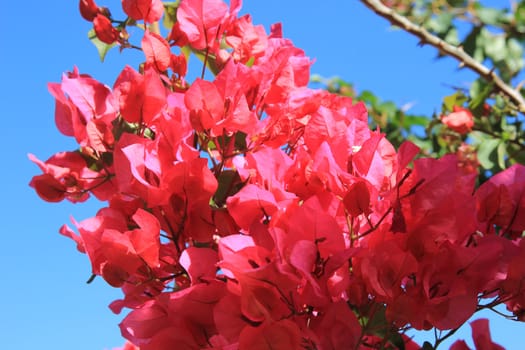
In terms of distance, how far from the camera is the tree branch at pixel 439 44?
1.38 meters

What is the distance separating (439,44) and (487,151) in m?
0.40

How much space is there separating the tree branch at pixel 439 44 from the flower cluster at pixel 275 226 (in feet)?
2.56

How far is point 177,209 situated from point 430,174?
234 millimetres

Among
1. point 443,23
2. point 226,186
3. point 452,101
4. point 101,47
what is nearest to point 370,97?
point 443,23

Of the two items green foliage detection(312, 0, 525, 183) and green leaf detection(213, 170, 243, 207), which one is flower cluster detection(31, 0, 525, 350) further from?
green foliage detection(312, 0, 525, 183)

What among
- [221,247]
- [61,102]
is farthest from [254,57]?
[221,247]

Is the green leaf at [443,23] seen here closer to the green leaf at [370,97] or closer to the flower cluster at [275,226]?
the green leaf at [370,97]

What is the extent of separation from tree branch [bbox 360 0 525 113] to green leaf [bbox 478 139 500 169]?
0.12 m

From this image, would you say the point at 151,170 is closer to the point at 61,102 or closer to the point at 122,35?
the point at 61,102

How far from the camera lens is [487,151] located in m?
1.77

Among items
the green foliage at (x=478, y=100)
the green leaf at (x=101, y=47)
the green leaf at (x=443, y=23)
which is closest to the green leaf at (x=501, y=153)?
the green foliage at (x=478, y=100)

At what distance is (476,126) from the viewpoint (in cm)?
189

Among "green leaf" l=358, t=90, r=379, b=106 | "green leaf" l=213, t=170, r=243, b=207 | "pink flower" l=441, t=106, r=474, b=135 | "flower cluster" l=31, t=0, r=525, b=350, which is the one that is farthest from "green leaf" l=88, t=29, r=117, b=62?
"green leaf" l=358, t=90, r=379, b=106

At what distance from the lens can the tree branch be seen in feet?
4.51
